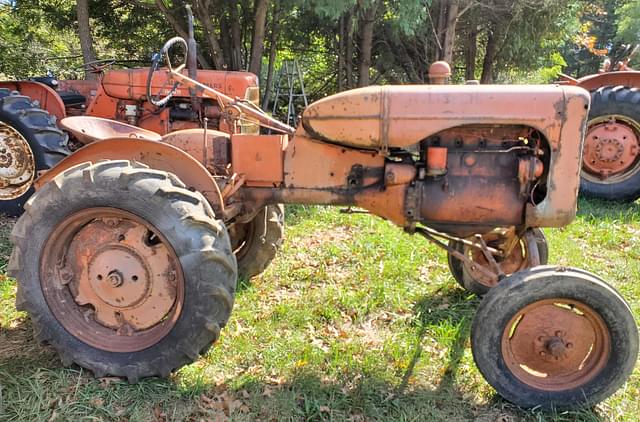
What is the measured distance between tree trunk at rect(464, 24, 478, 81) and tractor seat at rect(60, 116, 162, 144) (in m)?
9.13

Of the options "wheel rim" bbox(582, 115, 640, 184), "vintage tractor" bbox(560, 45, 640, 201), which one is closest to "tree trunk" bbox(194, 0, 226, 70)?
"vintage tractor" bbox(560, 45, 640, 201)

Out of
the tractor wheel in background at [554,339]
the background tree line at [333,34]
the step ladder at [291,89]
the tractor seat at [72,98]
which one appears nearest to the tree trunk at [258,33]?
the background tree line at [333,34]

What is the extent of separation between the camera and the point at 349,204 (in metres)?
3.04

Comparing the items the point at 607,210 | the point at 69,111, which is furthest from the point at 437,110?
the point at 69,111

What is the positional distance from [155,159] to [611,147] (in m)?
5.47

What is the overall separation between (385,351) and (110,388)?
A: 161cm

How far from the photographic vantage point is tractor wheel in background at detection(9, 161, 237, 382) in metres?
2.62

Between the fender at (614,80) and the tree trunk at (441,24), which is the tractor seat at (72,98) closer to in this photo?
the tree trunk at (441,24)

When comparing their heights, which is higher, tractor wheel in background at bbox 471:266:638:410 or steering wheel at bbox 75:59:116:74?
steering wheel at bbox 75:59:116:74

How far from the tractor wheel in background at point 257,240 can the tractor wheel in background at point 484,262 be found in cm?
133

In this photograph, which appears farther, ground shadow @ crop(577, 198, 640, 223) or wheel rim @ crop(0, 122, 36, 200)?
ground shadow @ crop(577, 198, 640, 223)

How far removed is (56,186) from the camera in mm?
2688

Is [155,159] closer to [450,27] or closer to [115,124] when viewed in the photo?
[115,124]

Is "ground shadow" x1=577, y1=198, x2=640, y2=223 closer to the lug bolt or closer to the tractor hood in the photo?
the tractor hood
